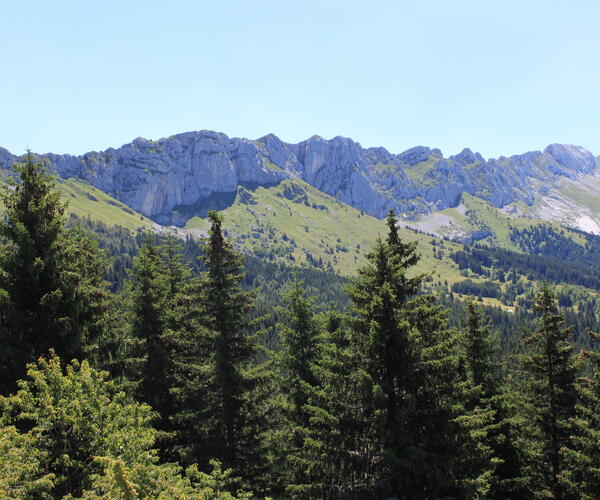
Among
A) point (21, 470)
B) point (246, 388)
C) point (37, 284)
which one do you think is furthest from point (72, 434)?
point (246, 388)

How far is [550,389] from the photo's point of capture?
2361cm

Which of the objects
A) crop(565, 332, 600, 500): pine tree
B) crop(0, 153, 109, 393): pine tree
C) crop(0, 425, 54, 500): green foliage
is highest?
crop(0, 153, 109, 393): pine tree

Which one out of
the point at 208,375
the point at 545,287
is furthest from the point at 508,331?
the point at 208,375

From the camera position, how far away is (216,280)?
21203 mm

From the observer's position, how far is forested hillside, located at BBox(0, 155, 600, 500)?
10779mm

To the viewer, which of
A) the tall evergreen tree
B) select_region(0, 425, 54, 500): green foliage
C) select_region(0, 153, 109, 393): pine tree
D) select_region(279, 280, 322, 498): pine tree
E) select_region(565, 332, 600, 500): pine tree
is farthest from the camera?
select_region(279, 280, 322, 498): pine tree

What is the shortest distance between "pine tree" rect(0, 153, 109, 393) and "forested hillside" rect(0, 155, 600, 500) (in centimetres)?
6

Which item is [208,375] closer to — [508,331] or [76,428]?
[76,428]

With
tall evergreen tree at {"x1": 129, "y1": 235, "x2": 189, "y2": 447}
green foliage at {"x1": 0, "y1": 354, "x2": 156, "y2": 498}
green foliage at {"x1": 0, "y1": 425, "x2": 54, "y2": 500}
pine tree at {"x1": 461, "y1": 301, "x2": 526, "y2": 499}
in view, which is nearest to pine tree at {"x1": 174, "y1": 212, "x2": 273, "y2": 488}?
tall evergreen tree at {"x1": 129, "y1": 235, "x2": 189, "y2": 447}

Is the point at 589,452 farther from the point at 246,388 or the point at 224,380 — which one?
the point at 224,380

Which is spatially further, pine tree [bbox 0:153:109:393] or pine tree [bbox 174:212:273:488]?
pine tree [bbox 174:212:273:488]

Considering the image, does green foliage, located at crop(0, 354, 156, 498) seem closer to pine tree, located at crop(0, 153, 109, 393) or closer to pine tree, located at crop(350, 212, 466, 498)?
pine tree, located at crop(0, 153, 109, 393)

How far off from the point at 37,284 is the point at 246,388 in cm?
1072

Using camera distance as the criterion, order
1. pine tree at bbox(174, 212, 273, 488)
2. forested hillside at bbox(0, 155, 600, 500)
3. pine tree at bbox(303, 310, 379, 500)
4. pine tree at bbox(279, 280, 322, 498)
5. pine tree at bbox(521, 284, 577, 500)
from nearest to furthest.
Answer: forested hillside at bbox(0, 155, 600, 500)
pine tree at bbox(303, 310, 379, 500)
pine tree at bbox(174, 212, 273, 488)
pine tree at bbox(279, 280, 322, 498)
pine tree at bbox(521, 284, 577, 500)
